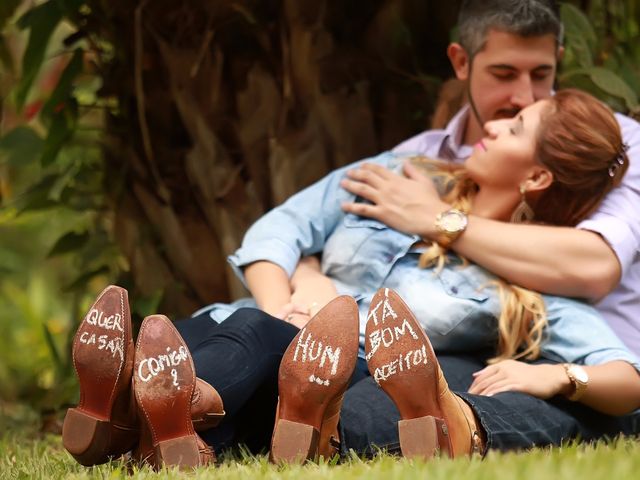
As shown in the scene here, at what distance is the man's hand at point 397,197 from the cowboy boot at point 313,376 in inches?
31.0

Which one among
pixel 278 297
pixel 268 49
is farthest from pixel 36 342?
pixel 278 297

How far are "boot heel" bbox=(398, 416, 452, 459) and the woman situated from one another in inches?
19.3

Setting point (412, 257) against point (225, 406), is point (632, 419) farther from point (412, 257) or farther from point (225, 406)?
point (225, 406)

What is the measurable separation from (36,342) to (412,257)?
124 inches

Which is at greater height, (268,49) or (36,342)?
(268,49)

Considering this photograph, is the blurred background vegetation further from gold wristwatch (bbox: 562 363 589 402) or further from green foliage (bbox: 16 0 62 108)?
gold wristwatch (bbox: 562 363 589 402)

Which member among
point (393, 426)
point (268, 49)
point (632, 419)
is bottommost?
point (632, 419)

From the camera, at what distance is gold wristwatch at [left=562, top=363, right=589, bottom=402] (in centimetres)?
266

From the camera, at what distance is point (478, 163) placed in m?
3.02

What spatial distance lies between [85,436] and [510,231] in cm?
123

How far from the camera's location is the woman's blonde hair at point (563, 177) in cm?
286

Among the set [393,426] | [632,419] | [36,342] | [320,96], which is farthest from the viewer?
[36,342]

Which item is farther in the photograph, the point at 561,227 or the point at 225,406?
the point at 561,227

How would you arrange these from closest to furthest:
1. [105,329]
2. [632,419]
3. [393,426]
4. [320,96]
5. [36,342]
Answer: [105,329]
[393,426]
[632,419]
[320,96]
[36,342]
